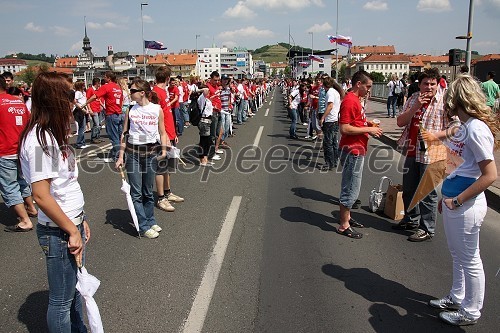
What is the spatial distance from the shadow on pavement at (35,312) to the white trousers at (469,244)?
334 centimetres

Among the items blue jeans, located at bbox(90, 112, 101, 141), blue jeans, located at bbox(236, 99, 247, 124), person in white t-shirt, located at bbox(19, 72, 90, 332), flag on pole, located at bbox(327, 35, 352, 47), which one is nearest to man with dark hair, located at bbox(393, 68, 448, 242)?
person in white t-shirt, located at bbox(19, 72, 90, 332)

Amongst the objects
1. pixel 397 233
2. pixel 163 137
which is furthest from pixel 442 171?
pixel 163 137

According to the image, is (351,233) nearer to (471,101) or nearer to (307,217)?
(307,217)

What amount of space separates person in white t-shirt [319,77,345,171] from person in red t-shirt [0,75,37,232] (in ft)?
19.4

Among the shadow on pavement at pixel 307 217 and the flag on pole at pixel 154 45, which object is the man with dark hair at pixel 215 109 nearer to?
the shadow on pavement at pixel 307 217

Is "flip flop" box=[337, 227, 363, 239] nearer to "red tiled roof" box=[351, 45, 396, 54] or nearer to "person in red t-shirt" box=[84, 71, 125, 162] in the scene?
"person in red t-shirt" box=[84, 71, 125, 162]

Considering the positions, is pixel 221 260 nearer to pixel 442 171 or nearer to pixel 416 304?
pixel 416 304

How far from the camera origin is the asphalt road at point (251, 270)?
328cm

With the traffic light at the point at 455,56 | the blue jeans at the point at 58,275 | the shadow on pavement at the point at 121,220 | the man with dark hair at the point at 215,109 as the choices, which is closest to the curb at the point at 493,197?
the shadow on pavement at the point at 121,220

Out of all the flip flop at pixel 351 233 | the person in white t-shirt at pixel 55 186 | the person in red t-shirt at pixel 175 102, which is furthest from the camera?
the person in red t-shirt at pixel 175 102

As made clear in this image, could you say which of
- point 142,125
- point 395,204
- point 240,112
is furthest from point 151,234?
point 240,112

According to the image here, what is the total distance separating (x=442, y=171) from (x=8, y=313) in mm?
4828

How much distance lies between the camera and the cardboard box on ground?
563 cm

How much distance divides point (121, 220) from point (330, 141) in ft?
17.4
